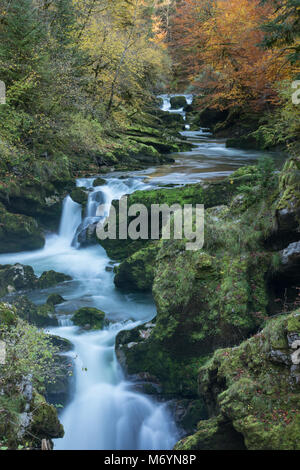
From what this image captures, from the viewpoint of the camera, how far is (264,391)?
15.2 ft

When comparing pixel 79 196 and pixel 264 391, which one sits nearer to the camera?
pixel 264 391

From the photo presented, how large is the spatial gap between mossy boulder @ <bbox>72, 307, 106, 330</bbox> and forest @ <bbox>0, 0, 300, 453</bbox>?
56 mm

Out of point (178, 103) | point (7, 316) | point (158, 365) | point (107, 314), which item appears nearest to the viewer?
point (7, 316)

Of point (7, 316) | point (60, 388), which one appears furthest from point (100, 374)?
point (7, 316)

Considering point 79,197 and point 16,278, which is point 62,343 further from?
point 79,197

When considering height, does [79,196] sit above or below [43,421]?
above

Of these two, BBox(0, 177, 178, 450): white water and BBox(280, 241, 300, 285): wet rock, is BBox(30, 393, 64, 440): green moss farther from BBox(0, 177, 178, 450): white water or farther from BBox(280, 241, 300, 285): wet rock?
BBox(280, 241, 300, 285): wet rock

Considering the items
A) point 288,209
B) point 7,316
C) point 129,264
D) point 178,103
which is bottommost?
point 7,316

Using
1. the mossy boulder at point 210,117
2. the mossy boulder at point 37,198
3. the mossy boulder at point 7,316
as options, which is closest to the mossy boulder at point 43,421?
the mossy boulder at point 7,316

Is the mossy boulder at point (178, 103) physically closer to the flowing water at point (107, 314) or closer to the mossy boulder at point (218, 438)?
the flowing water at point (107, 314)

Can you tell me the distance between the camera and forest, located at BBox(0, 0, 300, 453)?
5059 millimetres

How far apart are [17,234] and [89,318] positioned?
17.2 feet

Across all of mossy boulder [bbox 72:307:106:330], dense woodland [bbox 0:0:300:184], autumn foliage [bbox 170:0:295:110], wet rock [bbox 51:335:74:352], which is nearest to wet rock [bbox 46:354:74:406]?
wet rock [bbox 51:335:74:352]
